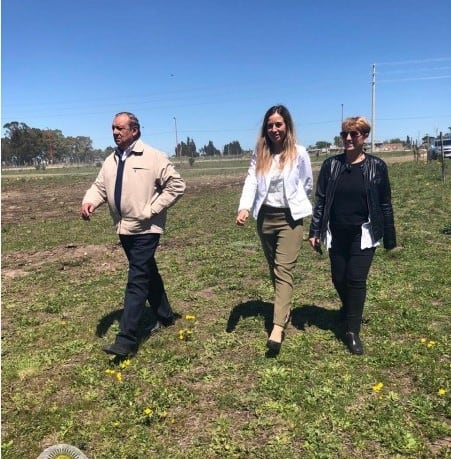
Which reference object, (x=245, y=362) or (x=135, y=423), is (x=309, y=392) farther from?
(x=135, y=423)

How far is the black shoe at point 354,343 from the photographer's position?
4114 millimetres

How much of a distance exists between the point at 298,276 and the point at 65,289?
3227 millimetres

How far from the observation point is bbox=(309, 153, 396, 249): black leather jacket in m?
4.02

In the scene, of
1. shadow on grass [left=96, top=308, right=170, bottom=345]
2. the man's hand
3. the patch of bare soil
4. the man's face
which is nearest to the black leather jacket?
the man's face

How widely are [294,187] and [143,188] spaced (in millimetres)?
1340

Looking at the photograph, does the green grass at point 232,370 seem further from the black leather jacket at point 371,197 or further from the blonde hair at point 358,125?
the blonde hair at point 358,125

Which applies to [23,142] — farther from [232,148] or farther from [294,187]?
[294,187]

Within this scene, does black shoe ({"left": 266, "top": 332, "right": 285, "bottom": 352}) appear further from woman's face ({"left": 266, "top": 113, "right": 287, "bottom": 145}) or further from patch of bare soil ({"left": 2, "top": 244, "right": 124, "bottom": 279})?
patch of bare soil ({"left": 2, "top": 244, "right": 124, "bottom": 279})

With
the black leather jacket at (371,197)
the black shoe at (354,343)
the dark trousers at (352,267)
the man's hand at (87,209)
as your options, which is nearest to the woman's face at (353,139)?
the black leather jacket at (371,197)

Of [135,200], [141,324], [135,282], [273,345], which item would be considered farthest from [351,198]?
[141,324]

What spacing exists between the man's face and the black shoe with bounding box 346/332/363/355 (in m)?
2.62

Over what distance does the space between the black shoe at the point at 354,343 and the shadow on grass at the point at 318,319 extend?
0.17 meters

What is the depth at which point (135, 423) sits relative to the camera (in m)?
3.30

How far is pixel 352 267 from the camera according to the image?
165 inches
